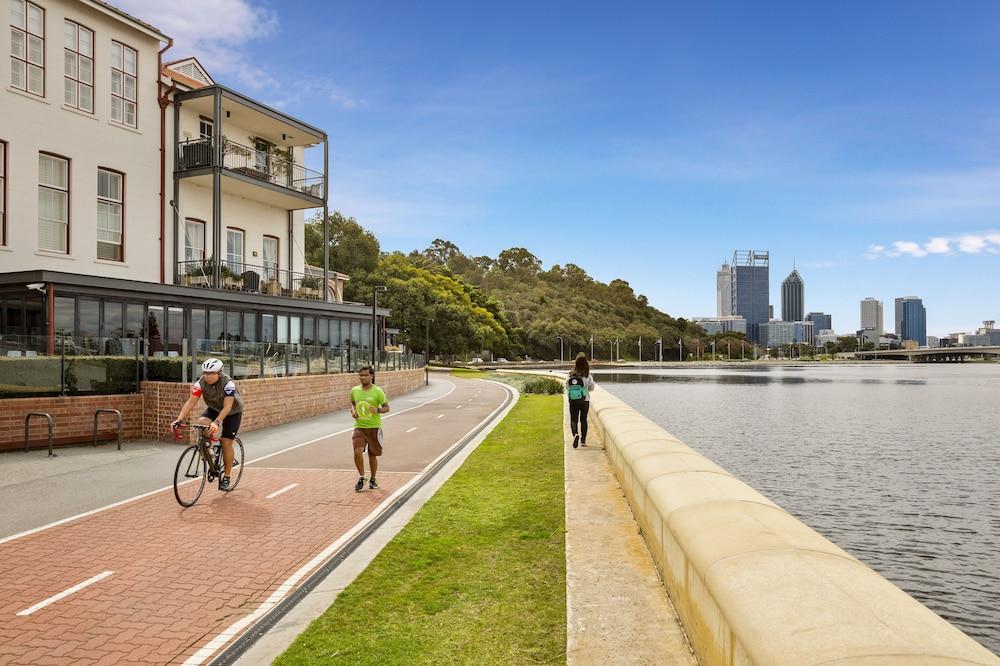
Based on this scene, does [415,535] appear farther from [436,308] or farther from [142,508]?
[436,308]

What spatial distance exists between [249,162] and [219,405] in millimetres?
23202

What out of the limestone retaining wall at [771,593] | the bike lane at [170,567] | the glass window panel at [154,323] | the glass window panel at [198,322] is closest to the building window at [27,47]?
the glass window panel at [154,323]

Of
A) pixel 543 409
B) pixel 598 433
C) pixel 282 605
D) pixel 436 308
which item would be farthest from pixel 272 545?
pixel 436 308

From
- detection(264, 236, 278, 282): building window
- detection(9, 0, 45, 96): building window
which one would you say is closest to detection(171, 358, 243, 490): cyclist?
detection(9, 0, 45, 96): building window

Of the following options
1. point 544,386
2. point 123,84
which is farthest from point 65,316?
point 544,386

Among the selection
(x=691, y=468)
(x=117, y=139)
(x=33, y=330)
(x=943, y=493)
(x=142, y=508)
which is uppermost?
(x=117, y=139)

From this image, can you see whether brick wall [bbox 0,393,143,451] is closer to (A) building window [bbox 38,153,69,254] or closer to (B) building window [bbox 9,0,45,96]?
(A) building window [bbox 38,153,69,254]

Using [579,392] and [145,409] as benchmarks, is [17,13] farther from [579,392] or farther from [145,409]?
[579,392]

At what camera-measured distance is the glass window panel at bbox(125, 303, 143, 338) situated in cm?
2309

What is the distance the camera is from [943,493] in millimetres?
18922

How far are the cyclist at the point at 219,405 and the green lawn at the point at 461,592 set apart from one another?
3.17m

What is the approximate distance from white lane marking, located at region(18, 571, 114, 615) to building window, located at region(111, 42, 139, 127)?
22613 mm

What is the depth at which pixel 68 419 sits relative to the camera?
16266 mm

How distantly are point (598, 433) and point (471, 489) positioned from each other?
6.30 meters
